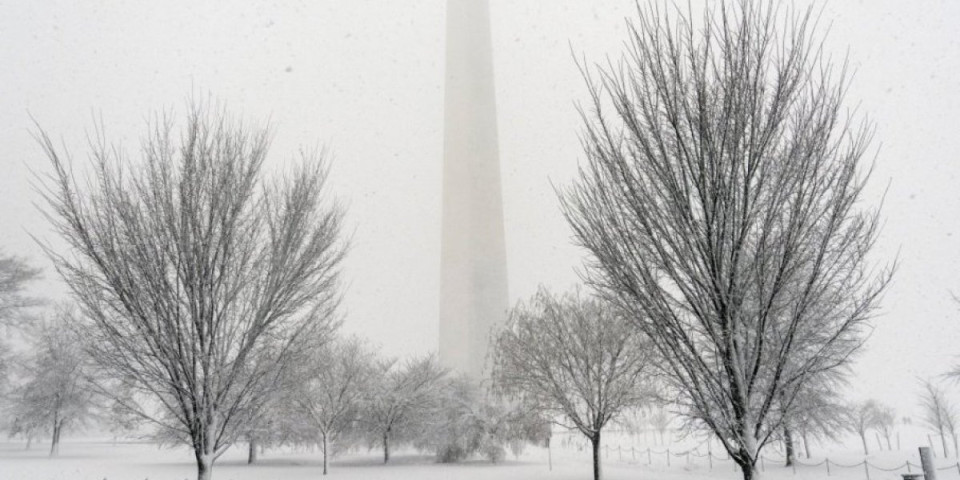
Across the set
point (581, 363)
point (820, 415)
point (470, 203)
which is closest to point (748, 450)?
point (581, 363)

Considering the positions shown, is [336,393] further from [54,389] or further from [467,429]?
[54,389]

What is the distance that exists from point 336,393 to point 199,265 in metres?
18.7

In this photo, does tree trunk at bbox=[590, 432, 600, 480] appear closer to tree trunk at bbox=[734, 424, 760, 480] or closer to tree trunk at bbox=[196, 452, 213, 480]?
tree trunk at bbox=[196, 452, 213, 480]

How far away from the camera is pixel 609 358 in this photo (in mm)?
16453

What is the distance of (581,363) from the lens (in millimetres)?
16312

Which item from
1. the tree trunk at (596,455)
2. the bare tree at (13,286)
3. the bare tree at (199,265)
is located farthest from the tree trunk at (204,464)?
the bare tree at (13,286)

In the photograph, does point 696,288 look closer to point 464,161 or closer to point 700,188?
point 700,188

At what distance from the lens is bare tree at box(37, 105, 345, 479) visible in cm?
595

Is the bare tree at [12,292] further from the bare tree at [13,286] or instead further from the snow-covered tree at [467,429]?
the snow-covered tree at [467,429]

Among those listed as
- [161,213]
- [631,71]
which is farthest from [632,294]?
[161,213]

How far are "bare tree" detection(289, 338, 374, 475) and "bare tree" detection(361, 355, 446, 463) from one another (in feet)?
2.02

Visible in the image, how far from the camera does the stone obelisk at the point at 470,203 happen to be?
143 ft

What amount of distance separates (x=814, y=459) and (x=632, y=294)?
77.7 ft

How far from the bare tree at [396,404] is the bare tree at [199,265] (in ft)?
67.6
